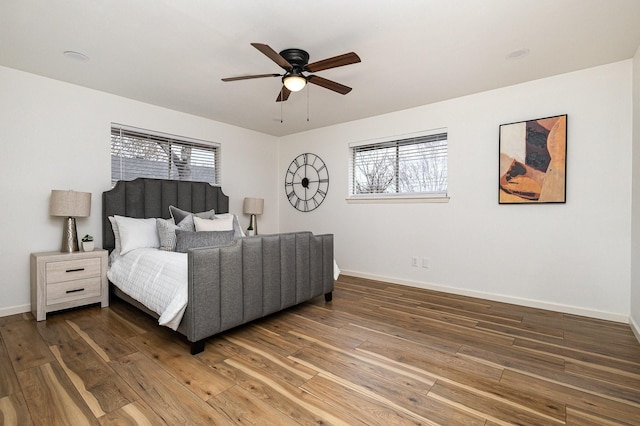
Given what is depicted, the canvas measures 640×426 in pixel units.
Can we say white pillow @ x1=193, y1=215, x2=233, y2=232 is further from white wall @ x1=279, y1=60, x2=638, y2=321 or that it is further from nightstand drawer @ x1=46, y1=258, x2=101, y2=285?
white wall @ x1=279, y1=60, x2=638, y2=321

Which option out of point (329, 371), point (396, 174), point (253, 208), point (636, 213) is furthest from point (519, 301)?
point (253, 208)

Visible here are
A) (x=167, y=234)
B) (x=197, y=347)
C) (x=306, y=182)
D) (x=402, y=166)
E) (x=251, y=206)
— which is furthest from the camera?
(x=306, y=182)

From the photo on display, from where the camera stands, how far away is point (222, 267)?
2373 millimetres

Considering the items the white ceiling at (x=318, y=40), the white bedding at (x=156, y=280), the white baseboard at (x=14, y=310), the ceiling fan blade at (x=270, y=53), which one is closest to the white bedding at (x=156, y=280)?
the white bedding at (x=156, y=280)

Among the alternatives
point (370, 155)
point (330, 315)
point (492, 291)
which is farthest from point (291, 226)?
point (492, 291)

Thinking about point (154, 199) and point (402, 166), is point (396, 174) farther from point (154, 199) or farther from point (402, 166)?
point (154, 199)

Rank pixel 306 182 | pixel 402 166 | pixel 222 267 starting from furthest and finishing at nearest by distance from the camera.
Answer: pixel 306 182
pixel 402 166
pixel 222 267

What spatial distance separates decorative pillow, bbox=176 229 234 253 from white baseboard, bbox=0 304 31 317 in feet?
5.33

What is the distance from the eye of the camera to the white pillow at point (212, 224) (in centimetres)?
358

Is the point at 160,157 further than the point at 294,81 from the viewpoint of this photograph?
Yes

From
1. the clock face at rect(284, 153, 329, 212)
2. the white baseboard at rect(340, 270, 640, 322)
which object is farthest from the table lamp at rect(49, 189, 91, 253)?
the white baseboard at rect(340, 270, 640, 322)

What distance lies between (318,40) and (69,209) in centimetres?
292

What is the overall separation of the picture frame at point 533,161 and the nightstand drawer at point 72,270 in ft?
14.9

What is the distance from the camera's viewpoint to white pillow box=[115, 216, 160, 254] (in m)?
3.34
